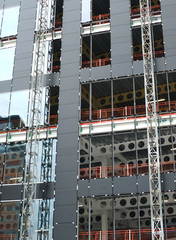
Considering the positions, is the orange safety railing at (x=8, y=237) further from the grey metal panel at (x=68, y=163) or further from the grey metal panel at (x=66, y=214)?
the grey metal panel at (x=68, y=163)

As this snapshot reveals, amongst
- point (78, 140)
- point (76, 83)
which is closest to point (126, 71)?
point (76, 83)

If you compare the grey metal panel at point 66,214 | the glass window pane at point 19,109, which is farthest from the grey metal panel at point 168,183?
the glass window pane at point 19,109

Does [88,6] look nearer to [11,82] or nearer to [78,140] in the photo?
[11,82]

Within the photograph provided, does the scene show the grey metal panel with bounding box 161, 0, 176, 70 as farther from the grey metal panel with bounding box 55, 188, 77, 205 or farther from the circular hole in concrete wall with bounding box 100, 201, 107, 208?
the circular hole in concrete wall with bounding box 100, 201, 107, 208

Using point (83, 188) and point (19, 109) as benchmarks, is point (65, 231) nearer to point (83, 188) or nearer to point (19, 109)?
point (83, 188)

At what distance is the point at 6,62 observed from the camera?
45.3m

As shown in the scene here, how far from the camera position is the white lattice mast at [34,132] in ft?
120

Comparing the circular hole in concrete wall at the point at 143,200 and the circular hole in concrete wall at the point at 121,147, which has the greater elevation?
the circular hole in concrete wall at the point at 121,147

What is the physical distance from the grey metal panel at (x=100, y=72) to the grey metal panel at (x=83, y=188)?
1095cm

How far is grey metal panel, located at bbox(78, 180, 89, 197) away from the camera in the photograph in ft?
119

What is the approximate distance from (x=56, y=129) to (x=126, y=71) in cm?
913

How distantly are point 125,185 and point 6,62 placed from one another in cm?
2031

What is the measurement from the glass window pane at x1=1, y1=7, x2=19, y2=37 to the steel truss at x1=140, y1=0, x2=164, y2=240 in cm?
1571

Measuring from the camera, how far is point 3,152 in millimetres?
41094
